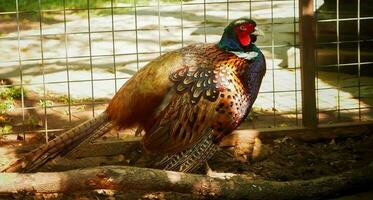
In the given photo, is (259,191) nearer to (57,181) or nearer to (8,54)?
(57,181)

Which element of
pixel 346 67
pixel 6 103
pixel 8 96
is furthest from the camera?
pixel 346 67

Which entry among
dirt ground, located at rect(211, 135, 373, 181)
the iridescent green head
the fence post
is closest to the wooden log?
dirt ground, located at rect(211, 135, 373, 181)

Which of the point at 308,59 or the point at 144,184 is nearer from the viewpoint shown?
the point at 144,184

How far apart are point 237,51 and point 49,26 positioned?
24.8 feet

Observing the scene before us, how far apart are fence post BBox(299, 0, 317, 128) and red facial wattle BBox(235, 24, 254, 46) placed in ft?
3.18

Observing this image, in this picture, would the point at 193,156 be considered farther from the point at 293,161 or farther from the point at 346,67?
the point at 346,67

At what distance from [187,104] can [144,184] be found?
93 centimetres

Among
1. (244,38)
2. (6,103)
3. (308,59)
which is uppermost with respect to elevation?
(244,38)

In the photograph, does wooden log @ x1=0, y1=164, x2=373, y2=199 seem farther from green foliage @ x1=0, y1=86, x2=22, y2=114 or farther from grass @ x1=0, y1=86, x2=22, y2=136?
green foliage @ x1=0, y1=86, x2=22, y2=114

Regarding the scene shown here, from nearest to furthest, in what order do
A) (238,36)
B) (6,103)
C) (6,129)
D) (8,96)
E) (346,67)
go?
(238,36) < (6,129) < (6,103) < (8,96) < (346,67)

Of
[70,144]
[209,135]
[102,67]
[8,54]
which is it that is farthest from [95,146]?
[8,54]

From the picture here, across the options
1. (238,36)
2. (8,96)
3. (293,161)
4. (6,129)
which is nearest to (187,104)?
(238,36)

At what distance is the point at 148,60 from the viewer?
866 cm

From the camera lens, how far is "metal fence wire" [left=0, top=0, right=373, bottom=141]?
6.12 meters
